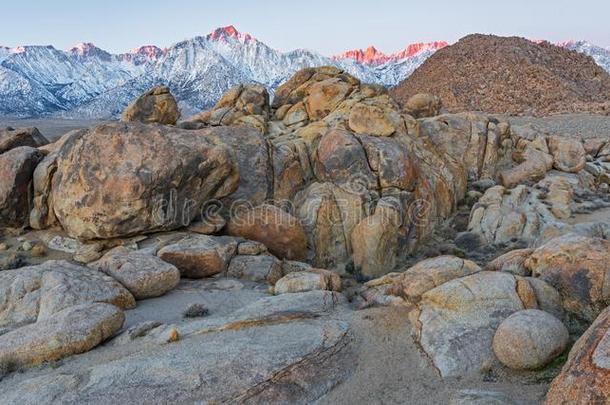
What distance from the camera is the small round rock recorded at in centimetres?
878

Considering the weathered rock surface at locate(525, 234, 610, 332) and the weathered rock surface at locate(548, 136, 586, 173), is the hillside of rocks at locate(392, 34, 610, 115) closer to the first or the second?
the weathered rock surface at locate(548, 136, 586, 173)

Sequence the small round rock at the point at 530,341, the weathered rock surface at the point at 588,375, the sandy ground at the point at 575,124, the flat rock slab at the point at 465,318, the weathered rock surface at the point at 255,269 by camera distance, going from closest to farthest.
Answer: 1. the weathered rock surface at the point at 588,375
2. the small round rock at the point at 530,341
3. the flat rock slab at the point at 465,318
4. the weathered rock surface at the point at 255,269
5. the sandy ground at the point at 575,124

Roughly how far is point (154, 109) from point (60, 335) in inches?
755

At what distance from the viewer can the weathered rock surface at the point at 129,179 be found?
Answer: 1736 cm

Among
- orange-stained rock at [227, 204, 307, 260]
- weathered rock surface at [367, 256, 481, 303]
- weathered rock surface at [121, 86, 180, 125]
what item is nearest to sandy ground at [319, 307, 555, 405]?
weathered rock surface at [367, 256, 481, 303]

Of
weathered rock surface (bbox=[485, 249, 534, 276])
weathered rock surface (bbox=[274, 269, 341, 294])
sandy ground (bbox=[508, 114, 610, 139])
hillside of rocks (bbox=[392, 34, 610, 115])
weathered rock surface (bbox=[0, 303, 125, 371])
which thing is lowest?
weathered rock surface (bbox=[274, 269, 341, 294])

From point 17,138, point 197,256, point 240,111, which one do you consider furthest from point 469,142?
point 17,138

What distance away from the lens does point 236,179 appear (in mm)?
20266

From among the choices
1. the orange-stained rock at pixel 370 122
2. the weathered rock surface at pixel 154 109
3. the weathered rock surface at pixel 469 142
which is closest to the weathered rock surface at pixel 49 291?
the weathered rock surface at pixel 154 109

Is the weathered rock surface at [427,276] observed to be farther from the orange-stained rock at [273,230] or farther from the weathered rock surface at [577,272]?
the orange-stained rock at [273,230]

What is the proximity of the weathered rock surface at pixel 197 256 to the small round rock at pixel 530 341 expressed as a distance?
10248 millimetres

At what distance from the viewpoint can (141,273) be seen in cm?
1437

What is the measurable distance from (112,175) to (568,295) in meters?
15.3

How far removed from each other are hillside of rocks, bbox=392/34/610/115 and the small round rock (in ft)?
246
